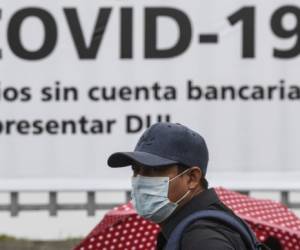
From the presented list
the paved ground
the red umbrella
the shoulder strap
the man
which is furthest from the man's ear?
the paved ground

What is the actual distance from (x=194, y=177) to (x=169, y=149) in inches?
3.9

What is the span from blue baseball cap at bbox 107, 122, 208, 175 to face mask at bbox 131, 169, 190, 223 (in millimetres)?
46

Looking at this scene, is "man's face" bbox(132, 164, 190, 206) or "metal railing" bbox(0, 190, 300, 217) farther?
"metal railing" bbox(0, 190, 300, 217)

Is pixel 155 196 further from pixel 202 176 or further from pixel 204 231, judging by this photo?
pixel 204 231

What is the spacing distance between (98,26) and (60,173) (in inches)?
37.2

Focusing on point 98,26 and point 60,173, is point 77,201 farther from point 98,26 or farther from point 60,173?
point 98,26

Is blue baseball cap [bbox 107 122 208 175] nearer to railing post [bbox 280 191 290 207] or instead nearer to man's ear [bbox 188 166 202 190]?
man's ear [bbox 188 166 202 190]

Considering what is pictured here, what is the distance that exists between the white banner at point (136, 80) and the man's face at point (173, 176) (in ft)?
13.9

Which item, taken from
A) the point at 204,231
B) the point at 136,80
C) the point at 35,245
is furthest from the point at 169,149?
the point at 35,245

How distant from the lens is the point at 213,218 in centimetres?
283

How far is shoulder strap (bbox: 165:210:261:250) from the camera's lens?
281 centimetres

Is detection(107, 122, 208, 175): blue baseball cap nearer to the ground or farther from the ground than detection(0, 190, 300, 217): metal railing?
farther from the ground

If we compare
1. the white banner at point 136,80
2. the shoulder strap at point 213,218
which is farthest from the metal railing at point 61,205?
the shoulder strap at point 213,218

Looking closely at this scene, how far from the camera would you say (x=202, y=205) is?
2920mm
